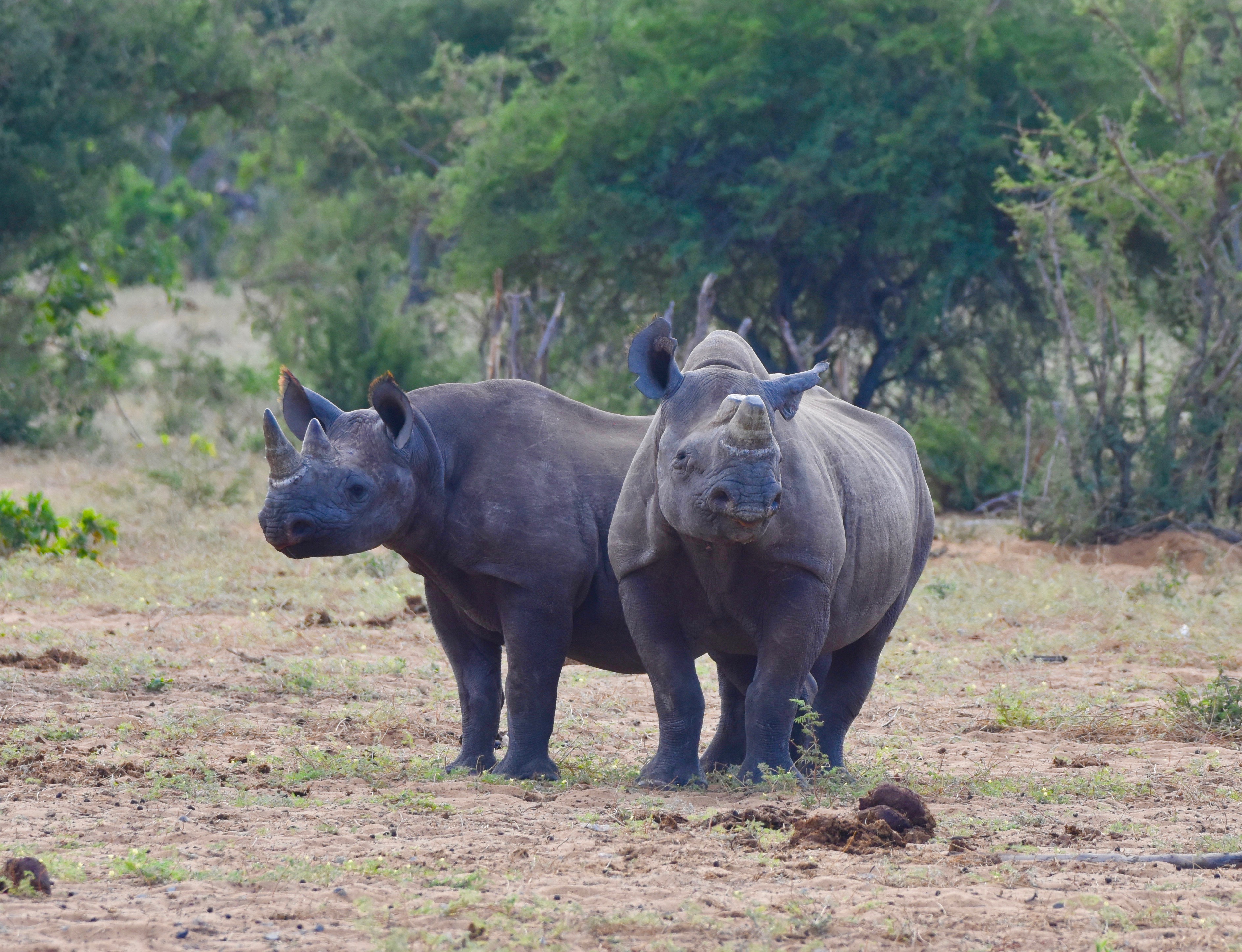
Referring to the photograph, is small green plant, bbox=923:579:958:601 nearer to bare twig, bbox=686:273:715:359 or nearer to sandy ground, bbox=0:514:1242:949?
sandy ground, bbox=0:514:1242:949

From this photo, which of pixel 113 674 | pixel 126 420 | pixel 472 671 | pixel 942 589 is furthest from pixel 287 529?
pixel 126 420

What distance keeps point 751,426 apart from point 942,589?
6.22 m

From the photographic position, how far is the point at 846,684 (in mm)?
6211

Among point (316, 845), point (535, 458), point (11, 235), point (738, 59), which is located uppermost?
point (738, 59)

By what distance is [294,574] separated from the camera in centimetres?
1099

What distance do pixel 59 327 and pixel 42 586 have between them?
7.79 metres

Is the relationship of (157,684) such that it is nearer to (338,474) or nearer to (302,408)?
(302,408)

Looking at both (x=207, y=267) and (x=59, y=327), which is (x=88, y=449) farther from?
(x=207, y=267)

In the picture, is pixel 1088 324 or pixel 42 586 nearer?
pixel 42 586

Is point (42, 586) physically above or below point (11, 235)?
below

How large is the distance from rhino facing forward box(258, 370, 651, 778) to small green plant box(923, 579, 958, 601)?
4.97m

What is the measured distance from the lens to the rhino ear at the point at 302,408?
5754 mm

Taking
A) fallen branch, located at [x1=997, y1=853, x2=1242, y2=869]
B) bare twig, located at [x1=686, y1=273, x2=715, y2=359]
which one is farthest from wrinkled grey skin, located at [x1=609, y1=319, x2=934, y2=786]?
bare twig, located at [x1=686, y1=273, x2=715, y2=359]

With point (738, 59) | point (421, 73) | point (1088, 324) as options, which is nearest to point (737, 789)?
point (1088, 324)
